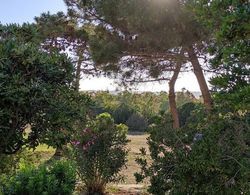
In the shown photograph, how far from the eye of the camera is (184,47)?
37.9ft

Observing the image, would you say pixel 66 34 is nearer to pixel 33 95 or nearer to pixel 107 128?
pixel 107 128

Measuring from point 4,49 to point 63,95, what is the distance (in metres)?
0.81

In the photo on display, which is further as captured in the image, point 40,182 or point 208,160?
point 40,182

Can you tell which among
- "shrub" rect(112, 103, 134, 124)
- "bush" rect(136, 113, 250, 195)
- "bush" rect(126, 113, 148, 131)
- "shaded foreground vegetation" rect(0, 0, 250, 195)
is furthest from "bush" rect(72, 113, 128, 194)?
"bush" rect(126, 113, 148, 131)

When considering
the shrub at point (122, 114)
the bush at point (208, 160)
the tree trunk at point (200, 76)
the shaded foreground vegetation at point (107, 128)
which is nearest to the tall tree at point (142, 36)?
the tree trunk at point (200, 76)

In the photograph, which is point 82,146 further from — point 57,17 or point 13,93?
point 57,17

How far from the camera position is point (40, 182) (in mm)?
5863

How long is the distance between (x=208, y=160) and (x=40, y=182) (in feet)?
7.35

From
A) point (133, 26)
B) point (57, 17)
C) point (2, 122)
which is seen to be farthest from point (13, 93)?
point (57, 17)

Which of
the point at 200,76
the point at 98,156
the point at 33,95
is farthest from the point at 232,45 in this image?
the point at 200,76

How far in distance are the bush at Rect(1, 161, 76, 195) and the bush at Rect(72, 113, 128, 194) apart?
2182mm

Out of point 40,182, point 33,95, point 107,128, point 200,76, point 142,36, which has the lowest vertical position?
point 40,182

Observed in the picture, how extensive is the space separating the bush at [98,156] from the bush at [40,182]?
2.18 m

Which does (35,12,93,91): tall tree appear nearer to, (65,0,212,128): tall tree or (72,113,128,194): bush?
(65,0,212,128): tall tree
